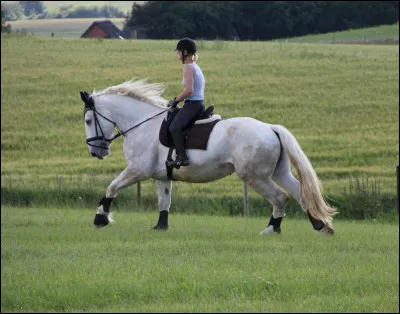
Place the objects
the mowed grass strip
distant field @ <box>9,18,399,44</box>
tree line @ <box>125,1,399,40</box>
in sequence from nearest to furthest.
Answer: the mowed grass strip < tree line @ <box>125,1,399,40</box> < distant field @ <box>9,18,399,44</box>

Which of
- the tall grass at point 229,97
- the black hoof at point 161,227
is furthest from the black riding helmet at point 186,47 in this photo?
the tall grass at point 229,97

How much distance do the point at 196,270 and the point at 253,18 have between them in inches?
2832

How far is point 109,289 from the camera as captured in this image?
9531 millimetres

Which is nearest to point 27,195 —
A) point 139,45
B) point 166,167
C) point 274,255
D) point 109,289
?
point 166,167

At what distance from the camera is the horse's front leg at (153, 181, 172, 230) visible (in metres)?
15.4

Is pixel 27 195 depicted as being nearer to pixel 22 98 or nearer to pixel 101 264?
pixel 101 264

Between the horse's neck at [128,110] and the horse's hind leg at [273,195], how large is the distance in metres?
2.28

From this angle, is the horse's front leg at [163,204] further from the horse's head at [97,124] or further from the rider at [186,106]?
the horse's head at [97,124]

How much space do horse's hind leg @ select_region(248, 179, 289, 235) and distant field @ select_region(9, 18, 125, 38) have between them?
207ft

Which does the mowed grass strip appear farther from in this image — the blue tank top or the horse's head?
the blue tank top

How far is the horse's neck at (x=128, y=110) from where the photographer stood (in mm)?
15883

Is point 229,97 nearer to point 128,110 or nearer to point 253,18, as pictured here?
point 128,110

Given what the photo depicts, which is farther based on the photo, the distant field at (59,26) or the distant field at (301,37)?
the distant field at (301,37)

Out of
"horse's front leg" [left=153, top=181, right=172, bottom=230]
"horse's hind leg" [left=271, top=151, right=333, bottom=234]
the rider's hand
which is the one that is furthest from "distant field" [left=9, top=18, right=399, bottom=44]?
"horse's hind leg" [left=271, top=151, right=333, bottom=234]
